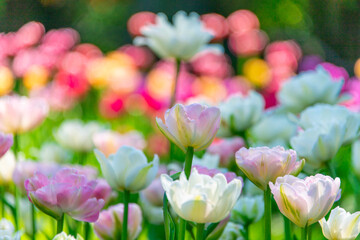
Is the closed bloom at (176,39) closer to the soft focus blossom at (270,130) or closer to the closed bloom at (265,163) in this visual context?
the soft focus blossom at (270,130)

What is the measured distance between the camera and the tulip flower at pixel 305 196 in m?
0.83

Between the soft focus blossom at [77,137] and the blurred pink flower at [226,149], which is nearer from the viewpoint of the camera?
the blurred pink flower at [226,149]

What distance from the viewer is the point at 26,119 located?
160 centimetres

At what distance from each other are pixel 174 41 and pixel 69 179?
2.92 ft

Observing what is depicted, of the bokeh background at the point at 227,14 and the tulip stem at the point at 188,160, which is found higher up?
the tulip stem at the point at 188,160

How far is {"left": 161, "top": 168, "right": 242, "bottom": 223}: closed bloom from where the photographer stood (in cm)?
80

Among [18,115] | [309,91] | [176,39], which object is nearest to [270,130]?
[309,91]

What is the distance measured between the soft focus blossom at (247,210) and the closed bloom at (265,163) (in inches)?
10.6

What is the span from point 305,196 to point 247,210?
0.38 m

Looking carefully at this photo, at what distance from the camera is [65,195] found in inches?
37.2

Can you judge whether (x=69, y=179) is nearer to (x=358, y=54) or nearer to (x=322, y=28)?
(x=358, y=54)

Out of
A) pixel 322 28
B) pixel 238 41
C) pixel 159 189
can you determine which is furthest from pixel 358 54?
pixel 159 189

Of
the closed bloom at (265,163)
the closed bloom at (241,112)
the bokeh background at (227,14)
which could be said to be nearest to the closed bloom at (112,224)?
the closed bloom at (265,163)

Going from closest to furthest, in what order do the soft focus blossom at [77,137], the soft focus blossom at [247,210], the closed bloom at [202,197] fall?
1. the closed bloom at [202,197]
2. the soft focus blossom at [247,210]
3. the soft focus blossom at [77,137]
